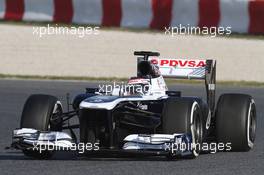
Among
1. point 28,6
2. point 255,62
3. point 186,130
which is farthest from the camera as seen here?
point 28,6

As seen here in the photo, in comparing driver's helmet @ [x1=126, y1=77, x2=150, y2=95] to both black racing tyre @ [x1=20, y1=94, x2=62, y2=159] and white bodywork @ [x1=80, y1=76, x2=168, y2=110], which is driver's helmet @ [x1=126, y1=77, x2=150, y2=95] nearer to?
white bodywork @ [x1=80, y1=76, x2=168, y2=110]

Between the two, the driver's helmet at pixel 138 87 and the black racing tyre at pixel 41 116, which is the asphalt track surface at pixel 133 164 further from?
the driver's helmet at pixel 138 87

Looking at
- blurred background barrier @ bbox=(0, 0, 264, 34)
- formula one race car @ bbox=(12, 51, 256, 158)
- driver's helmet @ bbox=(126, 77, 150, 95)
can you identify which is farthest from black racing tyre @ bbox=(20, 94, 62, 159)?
blurred background barrier @ bbox=(0, 0, 264, 34)

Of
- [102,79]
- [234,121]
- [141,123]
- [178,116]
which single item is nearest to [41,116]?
[141,123]

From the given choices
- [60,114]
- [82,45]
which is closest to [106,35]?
[82,45]

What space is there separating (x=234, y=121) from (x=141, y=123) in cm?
105

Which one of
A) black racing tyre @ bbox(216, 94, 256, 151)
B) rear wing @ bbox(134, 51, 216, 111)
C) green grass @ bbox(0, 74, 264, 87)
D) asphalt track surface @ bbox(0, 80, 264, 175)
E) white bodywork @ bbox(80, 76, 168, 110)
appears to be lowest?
green grass @ bbox(0, 74, 264, 87)

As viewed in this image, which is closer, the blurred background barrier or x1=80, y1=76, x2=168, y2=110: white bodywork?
x1=80, y1=76, x2=168, y2=110: white bodywork

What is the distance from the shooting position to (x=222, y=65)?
20.5 m

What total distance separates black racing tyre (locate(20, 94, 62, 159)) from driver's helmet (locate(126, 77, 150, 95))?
837 mm

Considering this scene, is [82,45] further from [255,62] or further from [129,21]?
[255,62]

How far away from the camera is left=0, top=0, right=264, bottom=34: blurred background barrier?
20953 millimetres

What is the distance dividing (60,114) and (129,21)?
34.2 ft

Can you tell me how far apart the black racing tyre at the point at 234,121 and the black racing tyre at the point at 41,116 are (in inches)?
67.5
